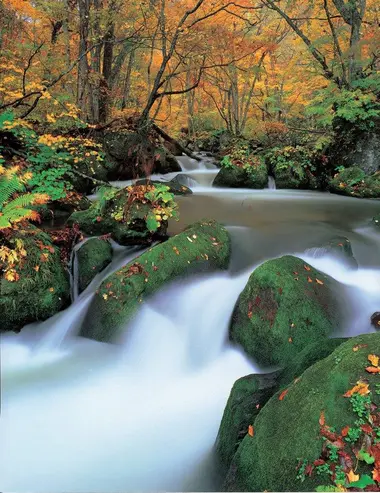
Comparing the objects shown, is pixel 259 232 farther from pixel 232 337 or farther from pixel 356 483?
pixel 356 483

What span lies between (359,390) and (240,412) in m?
0.95

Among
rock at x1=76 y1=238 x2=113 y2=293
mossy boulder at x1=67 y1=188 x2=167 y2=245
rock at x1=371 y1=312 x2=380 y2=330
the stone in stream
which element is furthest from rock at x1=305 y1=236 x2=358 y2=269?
rock at x1=76 y1=238 x2=113 y2=293

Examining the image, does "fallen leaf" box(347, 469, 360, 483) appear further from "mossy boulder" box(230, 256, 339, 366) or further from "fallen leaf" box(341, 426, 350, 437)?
"mossy boulder" box(230, 256, 339, 366)

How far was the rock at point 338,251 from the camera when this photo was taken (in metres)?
5.34

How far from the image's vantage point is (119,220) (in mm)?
5770

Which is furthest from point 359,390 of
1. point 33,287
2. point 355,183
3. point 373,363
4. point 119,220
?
point 355,183

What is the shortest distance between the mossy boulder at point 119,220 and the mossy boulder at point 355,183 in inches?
234

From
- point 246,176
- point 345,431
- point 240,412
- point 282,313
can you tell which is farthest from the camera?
point 246,176

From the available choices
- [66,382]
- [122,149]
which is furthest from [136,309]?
[122,149]

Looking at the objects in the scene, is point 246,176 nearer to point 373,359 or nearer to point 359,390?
point 373,359

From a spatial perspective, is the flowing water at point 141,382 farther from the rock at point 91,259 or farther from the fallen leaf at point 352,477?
the fallen leaf at point 352,477

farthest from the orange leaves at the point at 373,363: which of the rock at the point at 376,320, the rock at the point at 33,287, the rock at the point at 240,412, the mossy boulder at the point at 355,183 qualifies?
the mossy boulder at the point at 355,183

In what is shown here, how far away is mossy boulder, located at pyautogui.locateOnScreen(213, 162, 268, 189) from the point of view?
10945mm

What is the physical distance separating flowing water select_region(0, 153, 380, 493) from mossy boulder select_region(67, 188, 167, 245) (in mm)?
321
